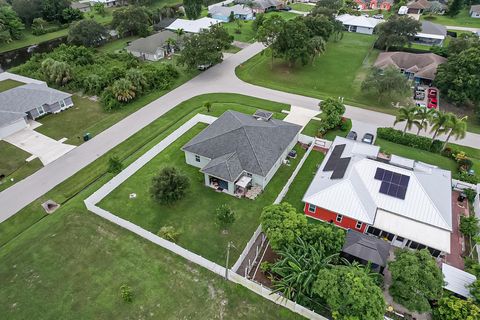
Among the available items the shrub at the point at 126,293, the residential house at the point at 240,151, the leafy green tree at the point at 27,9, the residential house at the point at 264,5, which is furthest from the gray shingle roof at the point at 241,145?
the leafy green tree at the point at 27,9

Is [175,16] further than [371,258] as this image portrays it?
Yes

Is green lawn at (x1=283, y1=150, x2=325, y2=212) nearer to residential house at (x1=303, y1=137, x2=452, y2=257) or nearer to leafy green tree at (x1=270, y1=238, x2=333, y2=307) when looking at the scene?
residential house at (x1=303, y1=137, x2=452, y2=257)

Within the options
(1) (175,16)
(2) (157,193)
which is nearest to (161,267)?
(2) (157,193)

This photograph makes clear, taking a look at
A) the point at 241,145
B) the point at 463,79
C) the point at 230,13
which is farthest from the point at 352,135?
the point at 230,13

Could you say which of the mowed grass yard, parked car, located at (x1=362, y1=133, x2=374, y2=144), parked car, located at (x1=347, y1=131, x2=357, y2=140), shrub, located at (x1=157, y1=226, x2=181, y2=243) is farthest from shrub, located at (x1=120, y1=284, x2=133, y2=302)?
parked car, located at (x1=362, y1=133, x2=374, y2=144)

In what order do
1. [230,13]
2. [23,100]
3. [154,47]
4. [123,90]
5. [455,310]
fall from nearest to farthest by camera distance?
[455,310] → [23,100] → [123,90] → [154,47] → [230,13]

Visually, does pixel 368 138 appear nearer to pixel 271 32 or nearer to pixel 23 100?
pixel 271 32

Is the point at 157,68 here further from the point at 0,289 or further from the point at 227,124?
the point at 0,289
